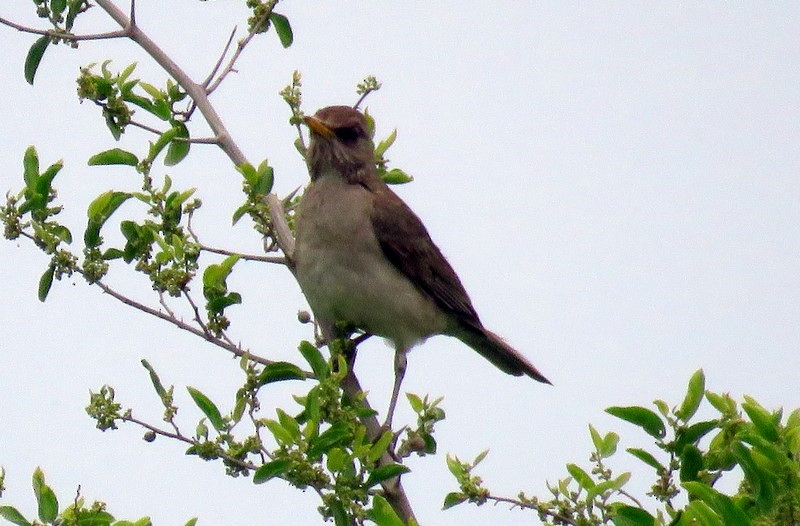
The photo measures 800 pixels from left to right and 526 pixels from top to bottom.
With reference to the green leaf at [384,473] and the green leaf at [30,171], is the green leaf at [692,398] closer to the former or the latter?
the green leaf at [384,473]

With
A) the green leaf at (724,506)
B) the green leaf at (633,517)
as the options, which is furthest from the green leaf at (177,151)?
the green leaf at (724,506)

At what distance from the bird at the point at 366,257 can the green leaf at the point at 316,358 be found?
1594 millimetres

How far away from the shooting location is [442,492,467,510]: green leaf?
19.8 ft

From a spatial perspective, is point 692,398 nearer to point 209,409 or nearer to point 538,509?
point 538,509

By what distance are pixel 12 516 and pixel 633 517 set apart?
7.72ft

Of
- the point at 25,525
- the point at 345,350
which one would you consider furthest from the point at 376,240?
the point at 25,525

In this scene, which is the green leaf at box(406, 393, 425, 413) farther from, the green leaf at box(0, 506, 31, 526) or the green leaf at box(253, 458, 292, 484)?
the green leaf at box(0, 506, 31, 526)

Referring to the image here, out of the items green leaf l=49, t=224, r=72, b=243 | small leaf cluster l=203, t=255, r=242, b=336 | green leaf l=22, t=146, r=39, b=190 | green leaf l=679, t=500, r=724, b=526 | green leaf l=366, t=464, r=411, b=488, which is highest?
green leaf l=22, t=146, r=39, b=190

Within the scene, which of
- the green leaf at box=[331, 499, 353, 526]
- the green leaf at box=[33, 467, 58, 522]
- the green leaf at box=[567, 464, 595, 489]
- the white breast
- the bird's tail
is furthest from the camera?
the bird's tail

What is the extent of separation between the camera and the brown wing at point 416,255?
8.57 metres

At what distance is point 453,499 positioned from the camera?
19.9 feet

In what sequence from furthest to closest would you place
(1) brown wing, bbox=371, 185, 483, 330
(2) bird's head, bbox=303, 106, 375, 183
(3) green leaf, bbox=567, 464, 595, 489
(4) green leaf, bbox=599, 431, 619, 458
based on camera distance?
(1) brown wing, bbox=371, 185, 483, 330 → (2) bird's head, bbox=303, 106, 375, 183 → (4) green leaf, bbox=599, 431, 619, 458 → (3) green leaf, bbox=567, 464, 595, 489

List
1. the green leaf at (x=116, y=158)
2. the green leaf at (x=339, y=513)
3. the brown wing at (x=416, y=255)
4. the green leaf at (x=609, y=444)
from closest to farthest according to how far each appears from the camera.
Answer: the green leaf at (x=339, y=513) → the green leaf at (x=609, y=444) → the green leaf at (x=116, y=158) → the brown wing at (x=416, y=255)

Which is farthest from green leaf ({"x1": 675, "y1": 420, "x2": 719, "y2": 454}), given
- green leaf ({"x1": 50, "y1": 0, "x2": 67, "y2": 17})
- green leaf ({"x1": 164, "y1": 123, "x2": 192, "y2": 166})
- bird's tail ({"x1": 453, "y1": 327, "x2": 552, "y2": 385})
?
green leaf ({"x1": 50, "y1": 0, "x2": 67, "y2": 17})
